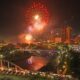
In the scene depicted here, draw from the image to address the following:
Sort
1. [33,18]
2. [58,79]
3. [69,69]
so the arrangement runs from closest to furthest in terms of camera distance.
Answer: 1. [58,79]
2. [69,69]
3. [33,18]

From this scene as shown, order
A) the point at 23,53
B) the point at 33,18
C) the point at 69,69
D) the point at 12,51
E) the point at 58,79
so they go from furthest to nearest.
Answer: the point at 33,18 → the point at 23,53 → the point at 12,51 → the point at 69,69 → the point at 58,79

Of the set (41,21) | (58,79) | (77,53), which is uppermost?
(41,21)

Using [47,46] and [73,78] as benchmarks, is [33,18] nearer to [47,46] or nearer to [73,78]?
[47,46]

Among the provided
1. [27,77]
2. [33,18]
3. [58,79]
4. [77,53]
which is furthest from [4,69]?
[33,18]

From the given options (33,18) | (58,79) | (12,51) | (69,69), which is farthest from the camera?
(33,18)

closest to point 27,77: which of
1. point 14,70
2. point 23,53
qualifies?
point 14,70

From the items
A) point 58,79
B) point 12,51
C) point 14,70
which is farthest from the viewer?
point 12,51

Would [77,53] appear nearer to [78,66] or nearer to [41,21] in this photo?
[78,66]

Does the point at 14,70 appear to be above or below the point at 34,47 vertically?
below

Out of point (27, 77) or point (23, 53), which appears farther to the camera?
point (23, 53)
